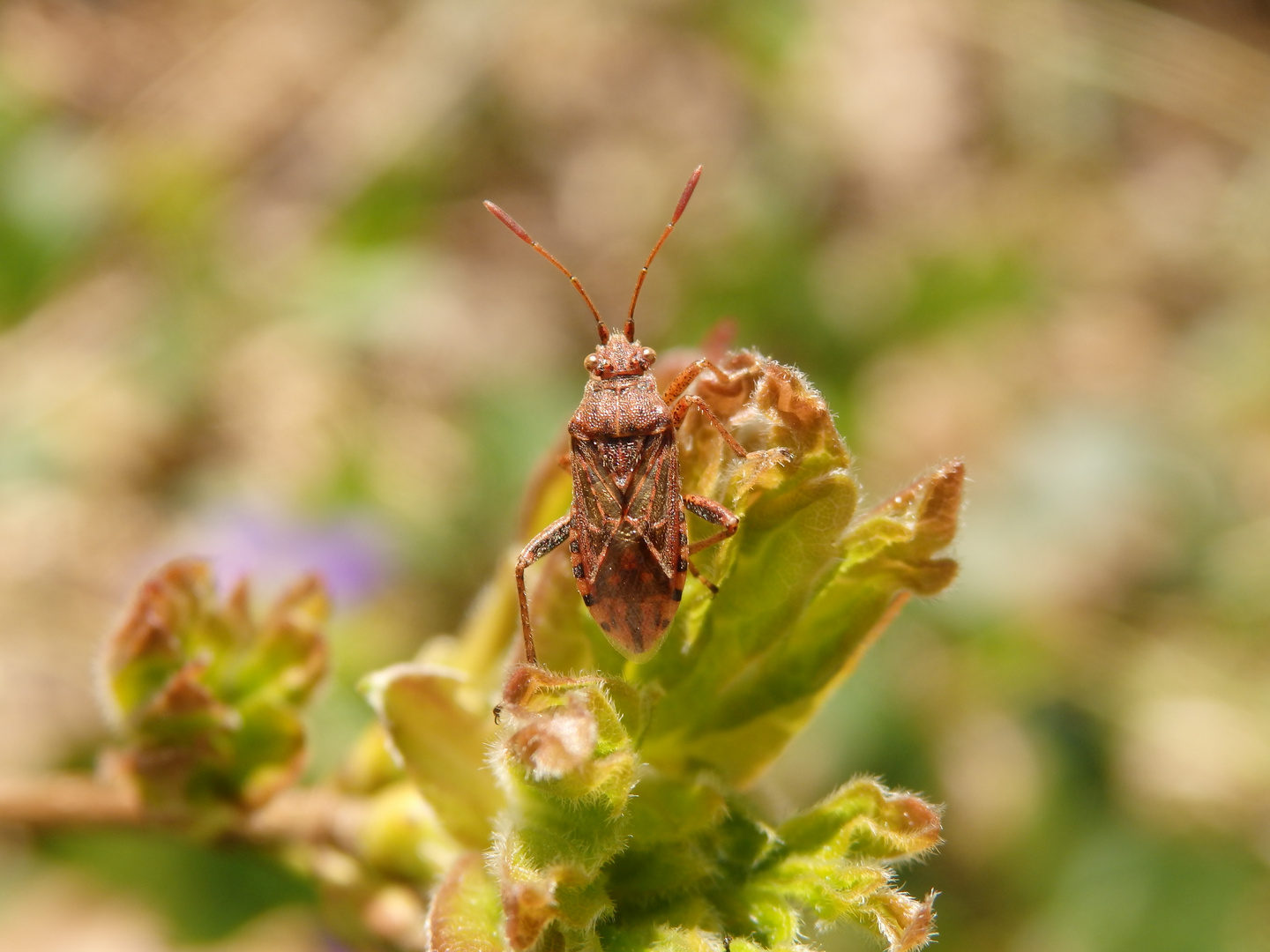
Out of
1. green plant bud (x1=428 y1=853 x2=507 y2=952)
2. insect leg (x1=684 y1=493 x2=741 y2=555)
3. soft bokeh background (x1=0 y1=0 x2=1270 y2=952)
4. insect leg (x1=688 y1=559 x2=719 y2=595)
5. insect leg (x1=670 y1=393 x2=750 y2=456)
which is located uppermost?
soft bokeh background (x1=0 y1=0 x2=1270 y2=952)

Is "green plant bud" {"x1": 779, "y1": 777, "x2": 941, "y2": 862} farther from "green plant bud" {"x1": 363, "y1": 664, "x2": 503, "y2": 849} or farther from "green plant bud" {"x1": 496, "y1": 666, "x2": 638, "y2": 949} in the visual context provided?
"green plant bud" {"x1": 363, "y1": 664, "x2": 503, "y2": 849}

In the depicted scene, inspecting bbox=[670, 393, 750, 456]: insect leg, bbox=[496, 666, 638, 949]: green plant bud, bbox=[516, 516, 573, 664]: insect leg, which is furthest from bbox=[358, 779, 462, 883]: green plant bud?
bbox=[670, 393, 750, 456]: insect leg

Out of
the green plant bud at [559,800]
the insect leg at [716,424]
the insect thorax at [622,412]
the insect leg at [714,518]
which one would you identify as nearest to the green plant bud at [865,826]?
the green plant bud at [559,800]

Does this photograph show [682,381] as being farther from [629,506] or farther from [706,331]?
[706,331]

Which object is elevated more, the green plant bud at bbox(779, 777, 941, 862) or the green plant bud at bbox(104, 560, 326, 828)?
the green plant bud at bbox(104, 560, 326, 828)

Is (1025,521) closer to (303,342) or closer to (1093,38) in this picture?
(1093,38)

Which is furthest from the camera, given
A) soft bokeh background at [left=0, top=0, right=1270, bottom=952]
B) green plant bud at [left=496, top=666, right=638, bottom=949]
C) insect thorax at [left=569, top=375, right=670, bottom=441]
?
soft bokeh background at [left=0, top=0, right=1270, bottom=952]

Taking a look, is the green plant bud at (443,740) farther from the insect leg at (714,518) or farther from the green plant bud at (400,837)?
the insect leg at (714,518)
